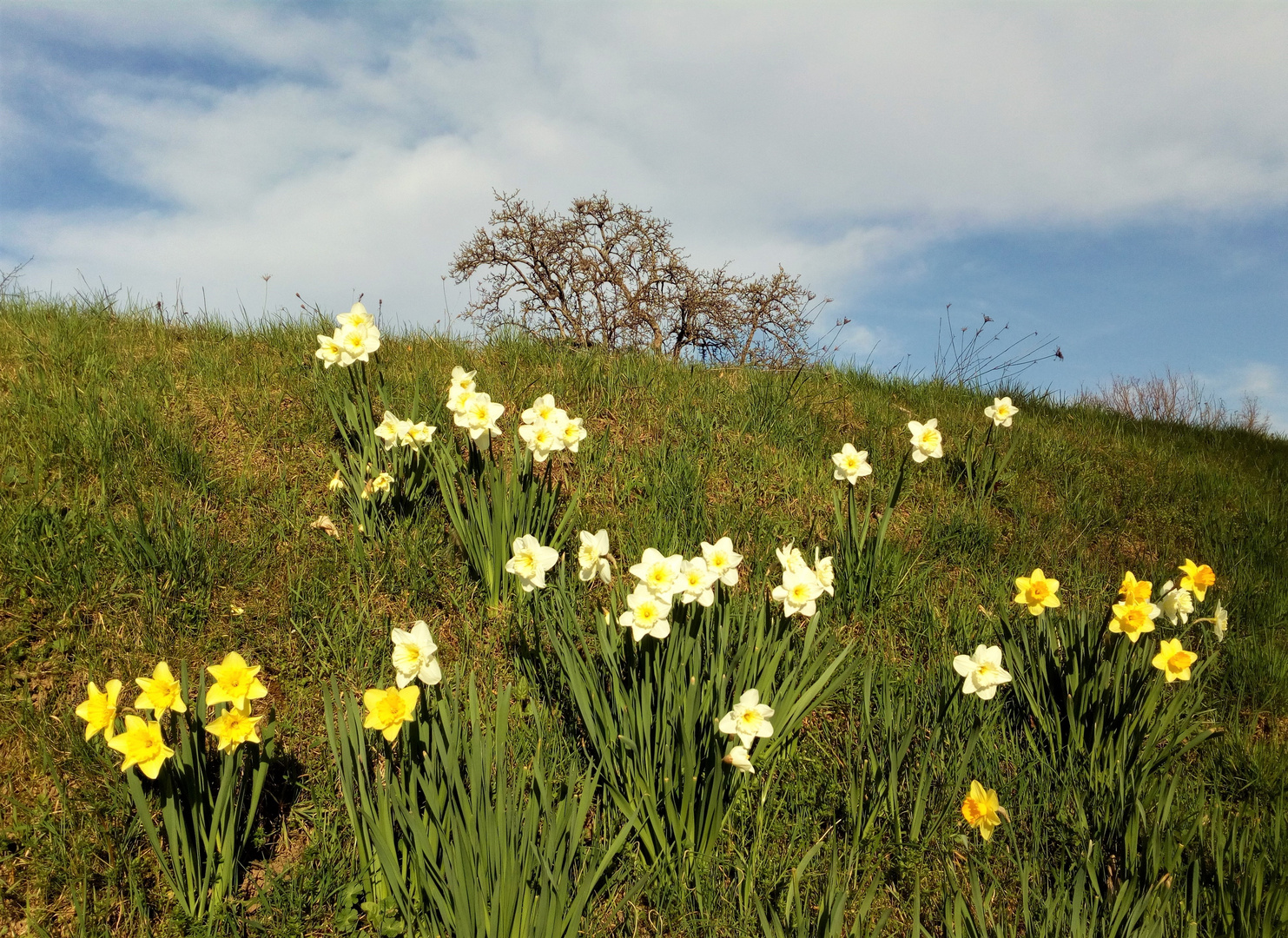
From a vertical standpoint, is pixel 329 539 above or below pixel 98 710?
above

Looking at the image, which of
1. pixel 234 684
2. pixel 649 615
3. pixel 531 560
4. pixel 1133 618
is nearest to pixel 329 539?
pixel 531 560

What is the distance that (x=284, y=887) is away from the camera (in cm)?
217

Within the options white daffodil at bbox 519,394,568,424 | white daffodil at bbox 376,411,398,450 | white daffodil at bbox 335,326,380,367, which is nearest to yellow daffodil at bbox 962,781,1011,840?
white daffodil at bbox 519,394,568,424

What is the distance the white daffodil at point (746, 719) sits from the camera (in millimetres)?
2105

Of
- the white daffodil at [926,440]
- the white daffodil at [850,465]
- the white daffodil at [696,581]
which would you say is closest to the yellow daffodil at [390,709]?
the white daffodil at [696,581]

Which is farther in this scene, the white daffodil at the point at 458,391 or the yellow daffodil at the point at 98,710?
the white daffodil at the point at 458,391

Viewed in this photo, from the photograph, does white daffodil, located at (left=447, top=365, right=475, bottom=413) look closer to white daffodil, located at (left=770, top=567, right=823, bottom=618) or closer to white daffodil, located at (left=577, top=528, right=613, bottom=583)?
white daffodil, located at (left=577, top=528, right=613, bottom=583)

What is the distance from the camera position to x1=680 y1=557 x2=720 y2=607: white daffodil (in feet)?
7.14

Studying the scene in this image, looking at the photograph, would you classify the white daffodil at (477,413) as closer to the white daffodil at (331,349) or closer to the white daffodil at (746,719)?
the white daffodil at (331,349)

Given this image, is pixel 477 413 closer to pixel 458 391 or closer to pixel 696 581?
pixel 458 391

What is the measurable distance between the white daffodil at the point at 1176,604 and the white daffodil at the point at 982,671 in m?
0.79

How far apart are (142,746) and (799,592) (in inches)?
75.4

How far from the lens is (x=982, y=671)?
2562mm

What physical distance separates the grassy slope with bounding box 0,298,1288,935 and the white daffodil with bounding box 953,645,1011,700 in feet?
1.23
